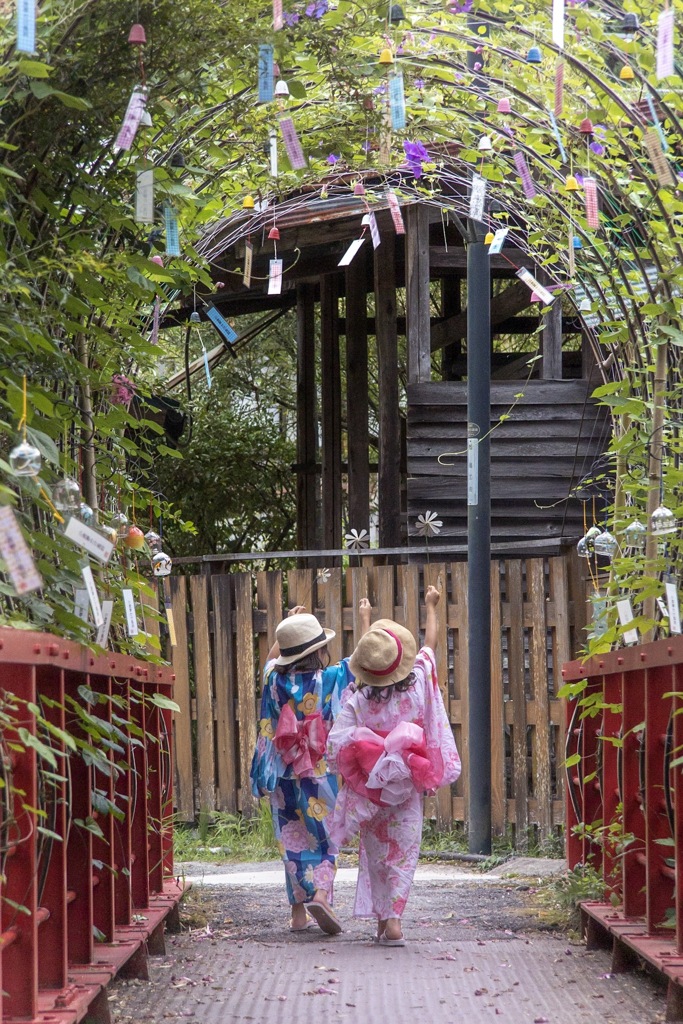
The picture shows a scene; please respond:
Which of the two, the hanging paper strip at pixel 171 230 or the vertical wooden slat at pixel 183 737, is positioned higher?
the hanging paper strip at pixel 171 230

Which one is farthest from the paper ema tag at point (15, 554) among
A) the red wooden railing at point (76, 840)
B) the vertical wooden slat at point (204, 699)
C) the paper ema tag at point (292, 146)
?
the vertical wooden slat at point (204, 699)

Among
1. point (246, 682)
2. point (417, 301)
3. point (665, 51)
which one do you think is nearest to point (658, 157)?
point (665, 51)

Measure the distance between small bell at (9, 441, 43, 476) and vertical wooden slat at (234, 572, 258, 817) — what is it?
6005 millimetres

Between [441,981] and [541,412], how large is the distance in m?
6.19

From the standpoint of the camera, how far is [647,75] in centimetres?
520

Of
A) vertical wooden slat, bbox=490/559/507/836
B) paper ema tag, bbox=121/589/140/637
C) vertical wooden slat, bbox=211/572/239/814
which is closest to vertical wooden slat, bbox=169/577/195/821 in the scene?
vertical wooden slat, bbox=211/572/239/814

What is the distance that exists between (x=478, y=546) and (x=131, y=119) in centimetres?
460

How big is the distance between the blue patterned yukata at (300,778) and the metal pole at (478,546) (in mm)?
1886

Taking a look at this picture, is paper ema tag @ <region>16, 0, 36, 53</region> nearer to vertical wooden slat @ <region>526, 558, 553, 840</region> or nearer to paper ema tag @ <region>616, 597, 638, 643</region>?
paper ema tag @ <region>616, 597, 638, 643</region>

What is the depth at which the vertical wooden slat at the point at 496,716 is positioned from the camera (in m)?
8.35

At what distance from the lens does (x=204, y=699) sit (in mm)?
9461

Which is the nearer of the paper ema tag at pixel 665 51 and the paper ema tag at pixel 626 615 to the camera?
the paper ema tag at pixel 665 51

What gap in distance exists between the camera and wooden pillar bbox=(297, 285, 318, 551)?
13.8 m

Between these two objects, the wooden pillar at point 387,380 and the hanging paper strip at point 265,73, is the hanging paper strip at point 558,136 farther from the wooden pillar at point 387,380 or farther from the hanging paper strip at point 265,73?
the wooden pillar at point 387,380
